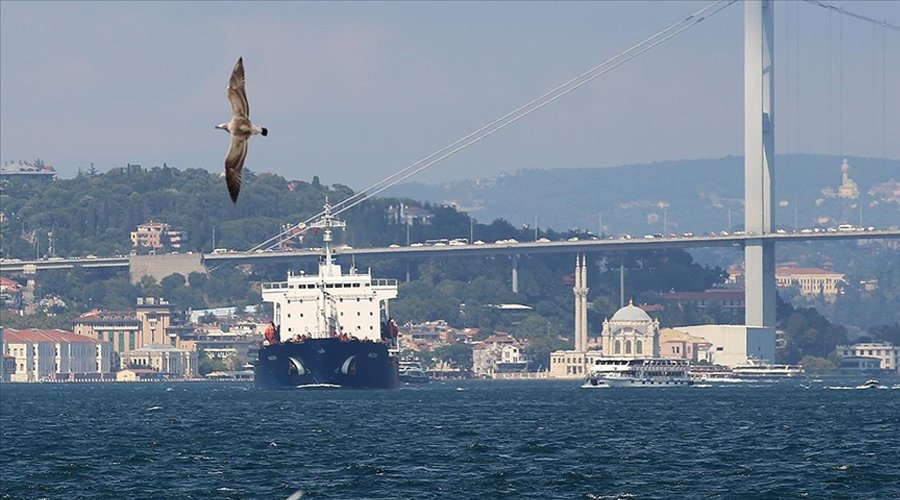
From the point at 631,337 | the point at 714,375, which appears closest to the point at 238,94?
the point at 714,375

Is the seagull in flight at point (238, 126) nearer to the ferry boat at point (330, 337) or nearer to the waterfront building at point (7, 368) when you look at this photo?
the ferry boat at point (330, 337)

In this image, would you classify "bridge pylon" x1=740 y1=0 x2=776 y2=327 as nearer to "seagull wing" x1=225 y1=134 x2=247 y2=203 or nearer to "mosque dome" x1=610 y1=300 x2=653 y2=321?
"mosque dome" x1=610 y1=300 x2=653 y2=321

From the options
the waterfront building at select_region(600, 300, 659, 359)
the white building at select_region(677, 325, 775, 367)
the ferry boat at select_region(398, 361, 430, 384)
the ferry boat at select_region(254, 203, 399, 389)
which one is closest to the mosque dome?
the waterfront building at select_region(600, 300, 659, 359)

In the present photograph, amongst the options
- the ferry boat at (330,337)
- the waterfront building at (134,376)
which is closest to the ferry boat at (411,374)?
the ferry boat at (330,337)

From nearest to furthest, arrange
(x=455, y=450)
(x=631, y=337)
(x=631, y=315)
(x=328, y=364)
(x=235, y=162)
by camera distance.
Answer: (x=235, y=162)
(x=455, y=450)
(x=328, y=364)
(x=631, y=337)
(x=631, y=315)

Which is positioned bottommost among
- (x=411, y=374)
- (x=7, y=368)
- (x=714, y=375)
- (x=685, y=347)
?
(x=714, y=375)

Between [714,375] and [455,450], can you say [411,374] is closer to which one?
[714,375]
